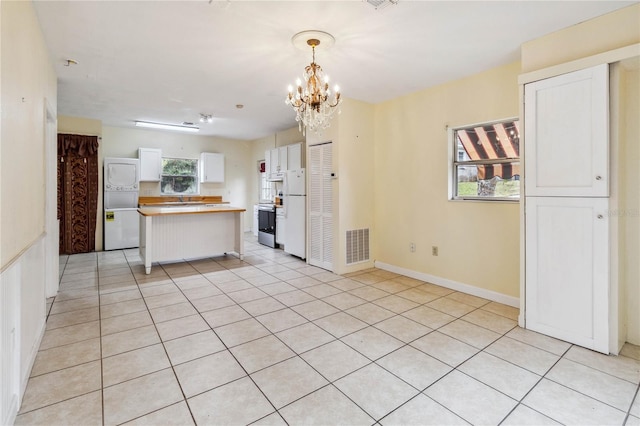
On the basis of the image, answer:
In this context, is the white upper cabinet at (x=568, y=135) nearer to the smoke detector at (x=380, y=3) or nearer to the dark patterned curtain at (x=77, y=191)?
the smoke detector at (x=380, y=3)

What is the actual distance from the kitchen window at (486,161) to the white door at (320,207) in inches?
69.1

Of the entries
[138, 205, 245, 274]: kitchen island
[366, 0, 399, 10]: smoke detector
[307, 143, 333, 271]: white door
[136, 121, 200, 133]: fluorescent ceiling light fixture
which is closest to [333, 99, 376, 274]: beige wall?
[307, 143, 333, 271]: white door

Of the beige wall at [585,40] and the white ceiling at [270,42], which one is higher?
the white ceiling at [270,42]

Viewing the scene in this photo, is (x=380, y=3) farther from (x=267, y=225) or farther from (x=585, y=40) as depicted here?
(x=267, y=225)

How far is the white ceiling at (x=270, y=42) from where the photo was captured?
2.38m

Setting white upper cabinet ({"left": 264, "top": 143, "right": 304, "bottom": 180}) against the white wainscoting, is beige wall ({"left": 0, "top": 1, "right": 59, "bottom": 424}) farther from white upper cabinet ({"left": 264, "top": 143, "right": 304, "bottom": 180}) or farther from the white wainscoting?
white upper cabinet ({"left": 264, "top": 143, "right": 304, "bottom": 180})

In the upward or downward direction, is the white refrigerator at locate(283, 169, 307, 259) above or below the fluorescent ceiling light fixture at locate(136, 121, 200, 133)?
below

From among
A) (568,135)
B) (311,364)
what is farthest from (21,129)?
(568,135)

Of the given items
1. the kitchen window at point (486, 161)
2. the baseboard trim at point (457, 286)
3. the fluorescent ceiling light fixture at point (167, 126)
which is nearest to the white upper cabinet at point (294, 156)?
the fluorescent ceiling light fixture at point (167, 126)

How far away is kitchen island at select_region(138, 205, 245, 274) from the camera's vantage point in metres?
4.80

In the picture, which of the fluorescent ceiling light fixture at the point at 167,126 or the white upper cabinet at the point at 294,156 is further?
the fluorescent ceiling light fixture at the point at 167,126

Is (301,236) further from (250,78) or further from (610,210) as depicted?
(610,210)

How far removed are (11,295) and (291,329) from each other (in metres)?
1.91

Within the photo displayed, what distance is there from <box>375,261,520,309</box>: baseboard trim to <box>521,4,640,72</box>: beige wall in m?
2.32
